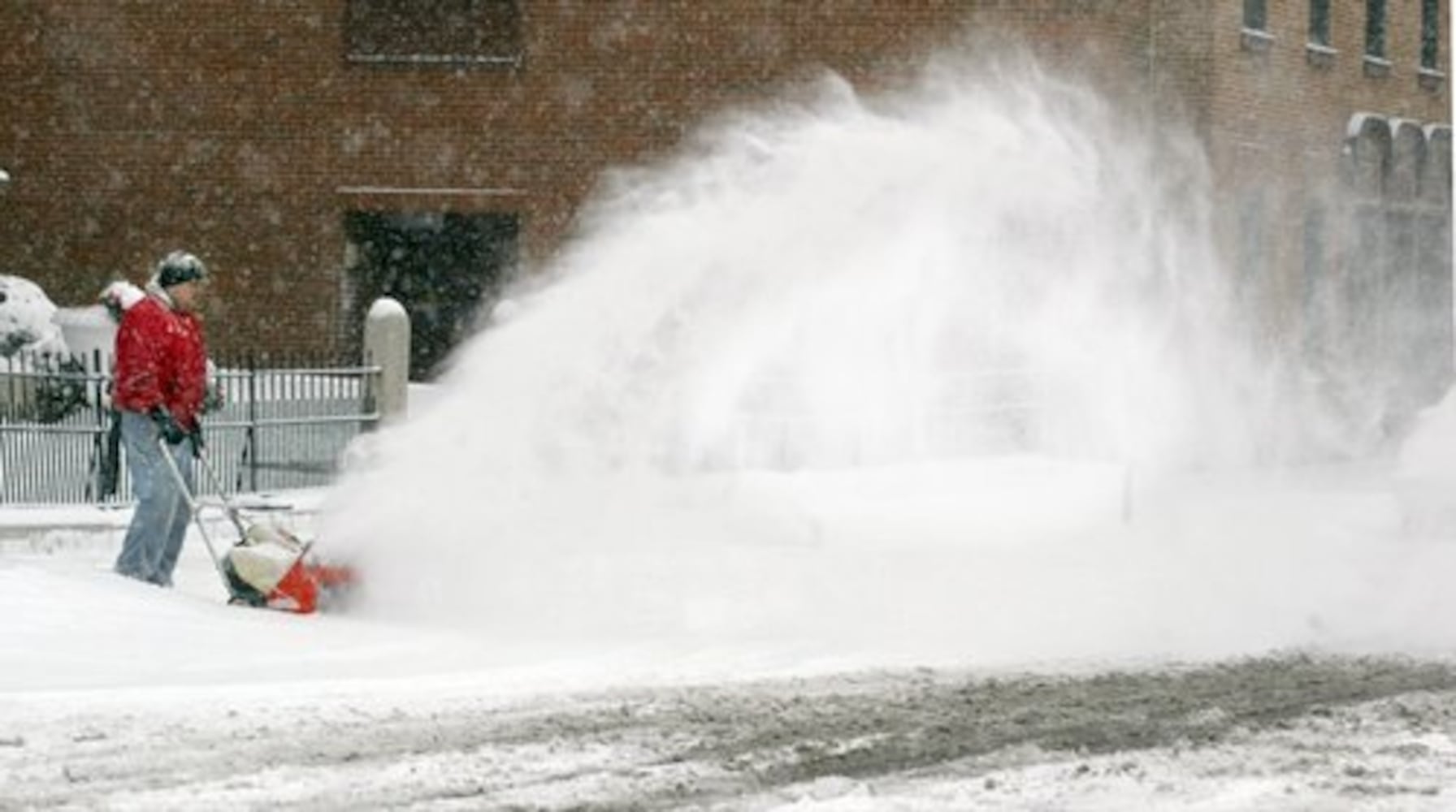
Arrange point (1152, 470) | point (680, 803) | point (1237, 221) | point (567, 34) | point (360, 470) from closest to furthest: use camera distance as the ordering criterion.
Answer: point (680, 803)
point (360, 470)
point (1152, 470)
point (567, 34)
point (1237, 221)

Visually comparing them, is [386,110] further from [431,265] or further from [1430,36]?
[1430,36]

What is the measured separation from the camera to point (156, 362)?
13.1 m

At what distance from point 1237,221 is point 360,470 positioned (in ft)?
68.8

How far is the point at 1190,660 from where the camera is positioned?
1078 cm

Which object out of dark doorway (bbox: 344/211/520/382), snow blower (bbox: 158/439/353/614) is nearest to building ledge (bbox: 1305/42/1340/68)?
dark doorway (bbox: 344/211/520/382)

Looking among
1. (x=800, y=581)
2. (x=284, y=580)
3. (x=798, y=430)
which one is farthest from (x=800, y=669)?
(x=798, y=430)

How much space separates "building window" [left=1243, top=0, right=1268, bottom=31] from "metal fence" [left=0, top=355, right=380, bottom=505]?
15.4m

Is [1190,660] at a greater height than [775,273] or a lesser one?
lesser

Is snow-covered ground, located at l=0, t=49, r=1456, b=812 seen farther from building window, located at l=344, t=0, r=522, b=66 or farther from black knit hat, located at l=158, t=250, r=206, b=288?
building window, located at l=344, t=0, r=522, b=66

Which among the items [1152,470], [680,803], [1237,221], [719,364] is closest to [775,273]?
[719,364]

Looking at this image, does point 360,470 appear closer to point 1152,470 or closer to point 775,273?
point 775,273

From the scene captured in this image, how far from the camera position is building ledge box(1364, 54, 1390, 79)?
117 feet

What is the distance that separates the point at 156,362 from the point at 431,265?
17.9m

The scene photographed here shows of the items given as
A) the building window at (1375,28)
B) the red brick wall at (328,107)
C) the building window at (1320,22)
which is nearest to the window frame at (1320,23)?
the building window at (1320,22)
